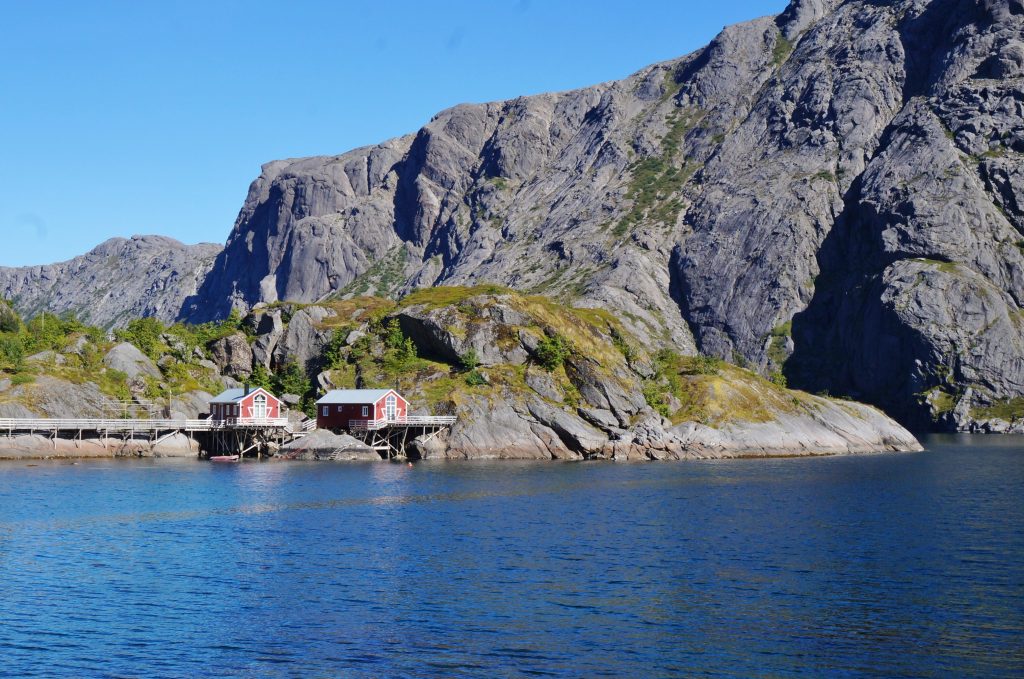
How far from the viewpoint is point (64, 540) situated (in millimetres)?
60656

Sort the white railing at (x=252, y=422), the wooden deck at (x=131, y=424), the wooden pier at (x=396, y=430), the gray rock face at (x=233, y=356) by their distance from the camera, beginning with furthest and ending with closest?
the gray rock face at (x=233, y=356), the white railing at (x=252, y=422), the wooden pier at (x=396, y=430), the wooden deck at (x=131, y=424)

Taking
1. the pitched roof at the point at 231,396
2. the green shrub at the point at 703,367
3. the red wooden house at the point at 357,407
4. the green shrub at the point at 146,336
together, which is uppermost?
the green shrub at the point at 146,336

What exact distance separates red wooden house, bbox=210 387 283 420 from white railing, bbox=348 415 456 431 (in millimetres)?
12448

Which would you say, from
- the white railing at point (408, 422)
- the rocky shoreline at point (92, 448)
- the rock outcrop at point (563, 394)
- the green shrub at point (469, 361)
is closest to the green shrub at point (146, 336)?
the rocky shoreline at point (92, 448)

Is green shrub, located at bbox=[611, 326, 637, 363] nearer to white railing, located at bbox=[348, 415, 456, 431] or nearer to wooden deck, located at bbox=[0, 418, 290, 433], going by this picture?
white railing, located at bbox=[348, 415, 456, 431]

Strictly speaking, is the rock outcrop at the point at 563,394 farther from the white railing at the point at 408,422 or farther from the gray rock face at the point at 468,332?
the white railing at the point at 408,422

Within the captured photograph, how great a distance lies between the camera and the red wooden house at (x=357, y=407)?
12862 centimetres

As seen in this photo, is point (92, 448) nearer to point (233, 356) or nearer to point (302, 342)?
point (233, 356)

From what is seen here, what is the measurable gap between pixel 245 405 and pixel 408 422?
70.1 ft

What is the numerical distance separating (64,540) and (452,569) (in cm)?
2495

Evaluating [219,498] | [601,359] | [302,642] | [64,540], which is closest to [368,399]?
[601,359]

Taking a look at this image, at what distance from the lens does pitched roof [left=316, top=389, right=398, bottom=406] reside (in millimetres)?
129000

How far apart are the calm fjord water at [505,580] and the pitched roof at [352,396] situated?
35.9 meters

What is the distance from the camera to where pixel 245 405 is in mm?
128750
